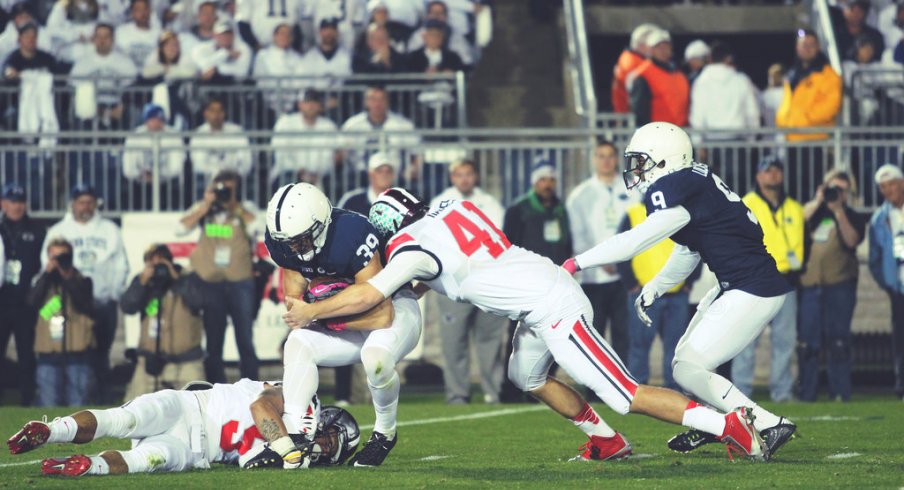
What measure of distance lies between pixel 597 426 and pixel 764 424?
0.85m

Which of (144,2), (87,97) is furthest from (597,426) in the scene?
(144,2)

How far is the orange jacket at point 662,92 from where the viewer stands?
1507 cm

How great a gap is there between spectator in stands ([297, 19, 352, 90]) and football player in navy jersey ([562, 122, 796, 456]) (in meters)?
8.39

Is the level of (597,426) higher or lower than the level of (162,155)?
lower

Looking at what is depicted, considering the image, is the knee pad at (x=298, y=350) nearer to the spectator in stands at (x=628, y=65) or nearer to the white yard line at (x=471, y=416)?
the white yard line at (x=471, y=416)

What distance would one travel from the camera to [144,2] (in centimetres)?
1683

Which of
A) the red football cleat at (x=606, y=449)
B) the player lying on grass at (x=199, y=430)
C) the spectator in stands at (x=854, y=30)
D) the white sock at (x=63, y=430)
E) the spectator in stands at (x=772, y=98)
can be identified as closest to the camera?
the white sock at (x=63, y=430)

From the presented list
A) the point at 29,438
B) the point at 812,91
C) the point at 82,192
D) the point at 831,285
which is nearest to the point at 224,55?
the point at 82,192

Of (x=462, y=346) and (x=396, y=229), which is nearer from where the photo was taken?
(x=396, y=229)

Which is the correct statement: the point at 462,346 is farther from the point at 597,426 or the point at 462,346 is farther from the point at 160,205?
the point at 597,426

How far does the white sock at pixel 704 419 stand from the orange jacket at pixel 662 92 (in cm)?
746

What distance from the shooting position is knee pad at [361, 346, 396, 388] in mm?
7953

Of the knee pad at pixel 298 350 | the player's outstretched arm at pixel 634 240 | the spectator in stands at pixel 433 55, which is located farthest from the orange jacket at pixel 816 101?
the knee pad at pixel 298 350

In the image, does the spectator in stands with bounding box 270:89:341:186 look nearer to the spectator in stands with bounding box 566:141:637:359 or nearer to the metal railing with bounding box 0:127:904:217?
the metal railing with bounding box 0:127:904:217
